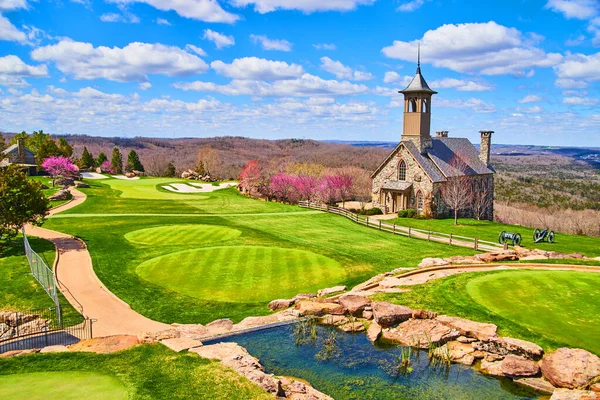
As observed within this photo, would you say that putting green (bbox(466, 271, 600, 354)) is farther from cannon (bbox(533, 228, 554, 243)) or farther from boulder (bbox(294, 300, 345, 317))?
cannon (bbox(533, 228, 554, 243))

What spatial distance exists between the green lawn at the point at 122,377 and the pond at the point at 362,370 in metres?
1.91

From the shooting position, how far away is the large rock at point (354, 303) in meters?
16.4

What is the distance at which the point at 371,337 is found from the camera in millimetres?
14594

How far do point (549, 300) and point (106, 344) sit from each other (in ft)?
48.3

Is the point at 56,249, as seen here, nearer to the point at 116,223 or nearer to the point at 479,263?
the point at 116,223

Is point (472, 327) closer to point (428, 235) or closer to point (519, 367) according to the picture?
point (519, 367)

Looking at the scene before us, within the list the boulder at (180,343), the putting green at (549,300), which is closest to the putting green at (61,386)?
the boulder at (180,343)

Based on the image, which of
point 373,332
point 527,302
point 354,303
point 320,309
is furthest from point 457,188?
point 373,332

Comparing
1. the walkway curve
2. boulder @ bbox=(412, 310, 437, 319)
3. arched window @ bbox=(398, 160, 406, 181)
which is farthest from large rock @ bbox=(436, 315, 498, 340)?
arched window @ bbox=(398, 160, 406, 181)

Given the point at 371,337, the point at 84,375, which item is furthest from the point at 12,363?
the point at 371,337

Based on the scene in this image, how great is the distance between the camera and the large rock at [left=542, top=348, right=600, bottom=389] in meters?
11.4

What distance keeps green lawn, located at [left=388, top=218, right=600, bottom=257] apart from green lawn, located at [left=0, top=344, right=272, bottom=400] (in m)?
26.2

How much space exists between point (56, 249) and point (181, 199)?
31.0 meters

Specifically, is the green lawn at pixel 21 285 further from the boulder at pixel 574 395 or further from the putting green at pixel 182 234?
→ the boulder at pixel 574 395
